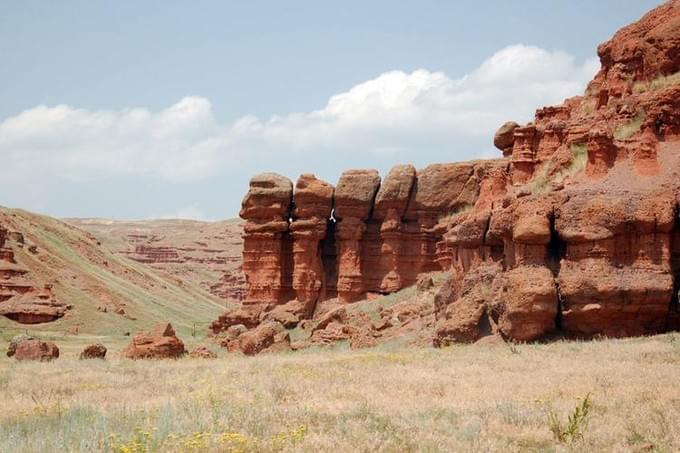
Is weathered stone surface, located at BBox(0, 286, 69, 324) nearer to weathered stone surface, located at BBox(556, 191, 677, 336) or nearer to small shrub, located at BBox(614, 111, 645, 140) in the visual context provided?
weathered stone surface, located at BBox(556, 191, 677, 336)

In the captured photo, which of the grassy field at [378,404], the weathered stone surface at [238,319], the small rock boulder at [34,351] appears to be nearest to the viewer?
the grassy field at [378,404]

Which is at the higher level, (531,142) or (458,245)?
(531,142)

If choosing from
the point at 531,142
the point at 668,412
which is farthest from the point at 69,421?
the point at 531,142

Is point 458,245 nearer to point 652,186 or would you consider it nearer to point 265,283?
point 652,186

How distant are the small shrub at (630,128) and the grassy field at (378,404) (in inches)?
272

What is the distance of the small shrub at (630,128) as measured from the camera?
23406mm

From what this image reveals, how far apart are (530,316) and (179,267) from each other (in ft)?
339

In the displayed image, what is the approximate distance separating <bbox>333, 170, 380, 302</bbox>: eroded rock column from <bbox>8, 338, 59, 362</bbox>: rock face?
21815 millimetres

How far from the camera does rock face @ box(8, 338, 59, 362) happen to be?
27078mm

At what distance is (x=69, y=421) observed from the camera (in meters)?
10.7

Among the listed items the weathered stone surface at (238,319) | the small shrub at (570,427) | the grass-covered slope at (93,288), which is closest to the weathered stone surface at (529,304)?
the small shrub at (570,427)

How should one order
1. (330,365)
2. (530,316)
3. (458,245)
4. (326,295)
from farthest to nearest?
(326,295)
(458,245)
(530,316)
(330,365)

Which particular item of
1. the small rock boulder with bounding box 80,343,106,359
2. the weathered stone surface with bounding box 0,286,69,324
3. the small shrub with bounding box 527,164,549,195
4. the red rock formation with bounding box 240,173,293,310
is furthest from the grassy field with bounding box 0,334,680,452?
the weathered stone surface with bounding box 0,286,69,324

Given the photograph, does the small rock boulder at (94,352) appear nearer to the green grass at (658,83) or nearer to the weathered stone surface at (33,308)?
the green grass at (658,83)
